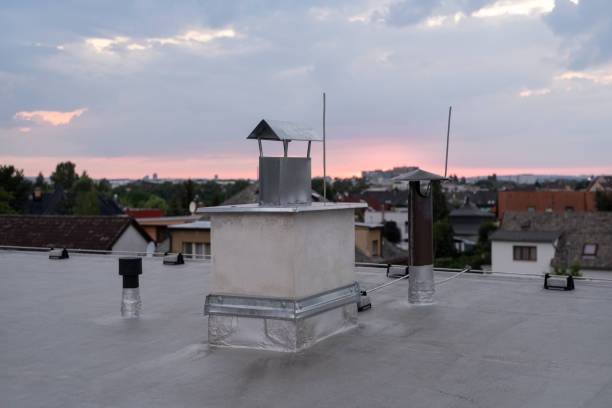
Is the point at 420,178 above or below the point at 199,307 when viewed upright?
above

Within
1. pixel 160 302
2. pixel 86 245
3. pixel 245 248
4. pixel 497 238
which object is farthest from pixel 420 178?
pixel 497 238

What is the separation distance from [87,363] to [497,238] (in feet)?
179

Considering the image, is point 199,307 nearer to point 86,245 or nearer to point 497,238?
point 86,245

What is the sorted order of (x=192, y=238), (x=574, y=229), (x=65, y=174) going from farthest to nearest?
(x=65, y=174) < (x=574, y=229) < (x=192, y=238)

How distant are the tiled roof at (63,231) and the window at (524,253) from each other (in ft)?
120

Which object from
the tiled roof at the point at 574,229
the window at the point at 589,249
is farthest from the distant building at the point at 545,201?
the window at the point at 589,249

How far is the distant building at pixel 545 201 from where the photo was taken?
96.5m

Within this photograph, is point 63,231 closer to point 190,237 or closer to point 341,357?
point 190,237

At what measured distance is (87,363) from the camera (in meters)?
6.35

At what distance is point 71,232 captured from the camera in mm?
35344

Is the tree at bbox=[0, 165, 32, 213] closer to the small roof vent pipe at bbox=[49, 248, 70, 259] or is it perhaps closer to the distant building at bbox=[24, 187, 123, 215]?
the distant building at bbox=[24, 187, 123, 215]

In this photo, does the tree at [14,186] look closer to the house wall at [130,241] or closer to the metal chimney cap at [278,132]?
the house wall at [130,241]

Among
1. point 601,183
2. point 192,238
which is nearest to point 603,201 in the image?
point 192,238

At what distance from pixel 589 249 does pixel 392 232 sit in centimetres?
5195
